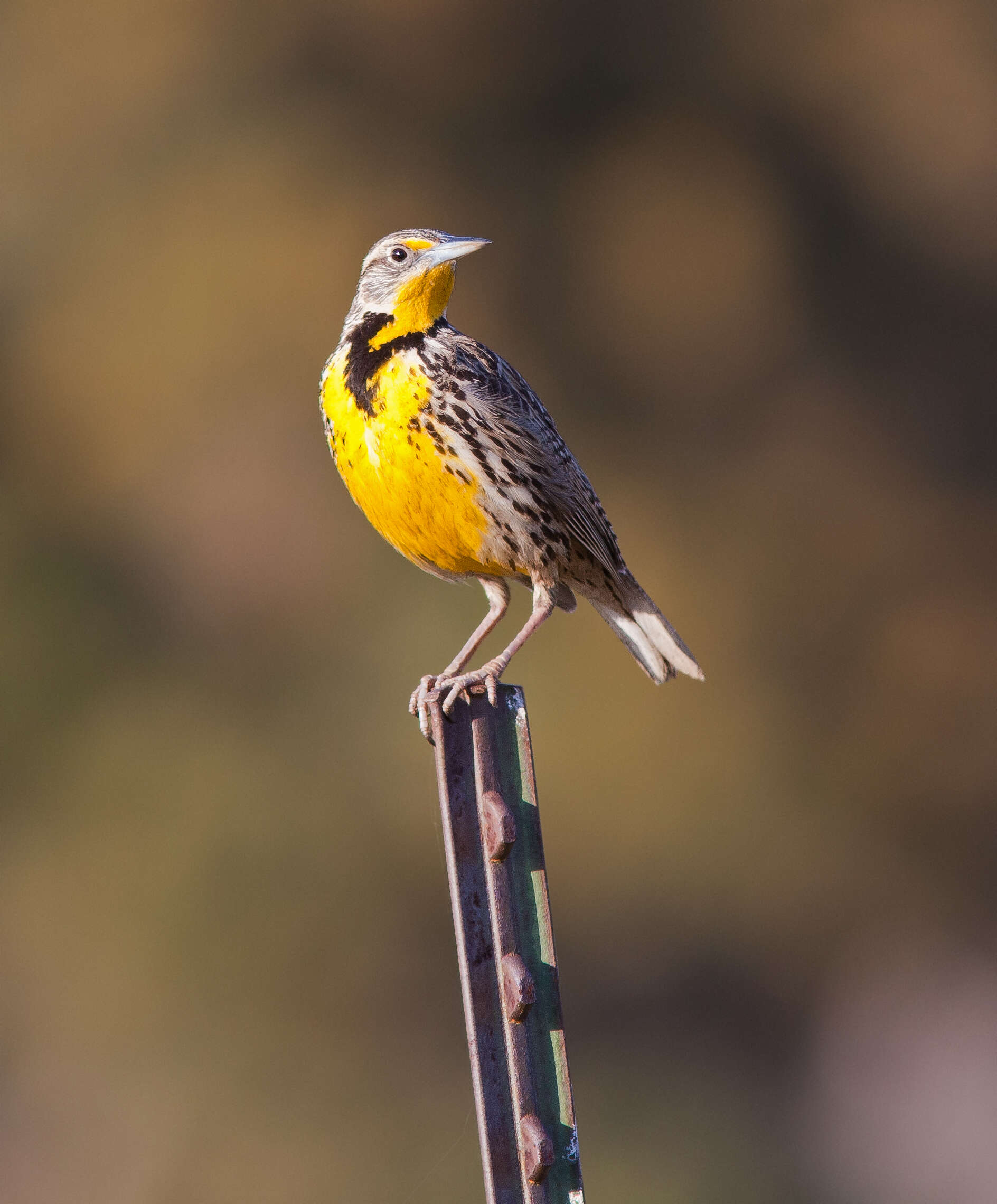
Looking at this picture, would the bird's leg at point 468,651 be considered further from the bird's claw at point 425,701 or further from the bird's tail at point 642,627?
the bird's tail at point 642,627

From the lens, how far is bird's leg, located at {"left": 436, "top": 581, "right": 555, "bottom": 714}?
1.21m

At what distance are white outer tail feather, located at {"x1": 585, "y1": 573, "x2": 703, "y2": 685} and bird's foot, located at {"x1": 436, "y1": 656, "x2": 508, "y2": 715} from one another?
19.9 inches

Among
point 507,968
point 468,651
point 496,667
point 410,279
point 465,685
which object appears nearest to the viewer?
point 507,968

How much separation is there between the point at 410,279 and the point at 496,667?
1.89ft

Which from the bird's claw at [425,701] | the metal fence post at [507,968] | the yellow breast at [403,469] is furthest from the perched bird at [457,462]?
the metal fence post at [507,968]

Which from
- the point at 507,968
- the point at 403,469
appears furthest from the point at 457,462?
the point at 507,968

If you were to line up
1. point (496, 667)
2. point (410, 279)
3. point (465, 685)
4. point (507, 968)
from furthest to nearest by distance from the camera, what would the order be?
point (410, 279) < point (496, 667) < point (465, 685) < point (507, 968)

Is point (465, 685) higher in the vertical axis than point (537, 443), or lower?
lower

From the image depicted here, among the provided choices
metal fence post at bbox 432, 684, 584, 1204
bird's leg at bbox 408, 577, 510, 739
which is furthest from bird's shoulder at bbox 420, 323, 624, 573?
metal fence post at bbox 432, 684, 584, 1204

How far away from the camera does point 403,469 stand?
5.33 ft

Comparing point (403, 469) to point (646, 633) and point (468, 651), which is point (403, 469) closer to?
point (468, 651)

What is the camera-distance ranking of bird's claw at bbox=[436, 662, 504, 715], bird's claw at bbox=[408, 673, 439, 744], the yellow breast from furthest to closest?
the yellow breast
bird's claw at bbox=[408, 673, 439, 744]
bird's claw at bbox=[436, 662, 504, 715]

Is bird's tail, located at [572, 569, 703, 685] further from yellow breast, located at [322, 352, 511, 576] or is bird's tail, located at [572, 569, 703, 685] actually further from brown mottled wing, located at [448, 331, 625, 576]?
yellow breast, located at [322, 352, 511, 576]

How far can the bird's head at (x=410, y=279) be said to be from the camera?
176 cm
